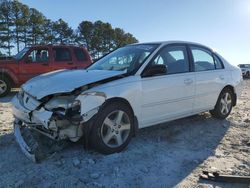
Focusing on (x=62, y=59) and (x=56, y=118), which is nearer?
(x=56, y=118)

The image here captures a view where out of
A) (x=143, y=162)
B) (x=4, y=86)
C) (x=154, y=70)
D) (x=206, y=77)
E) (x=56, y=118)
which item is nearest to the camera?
(x=56, y=118)

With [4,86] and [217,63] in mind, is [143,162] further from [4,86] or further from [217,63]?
[4,86]

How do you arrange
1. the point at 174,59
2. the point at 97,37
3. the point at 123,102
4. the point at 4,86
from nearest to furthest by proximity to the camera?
the point at 123,102 < the point at 174,59 < the point at 4,86 < the point at 97,37

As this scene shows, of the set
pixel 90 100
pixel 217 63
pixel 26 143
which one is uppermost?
pixel 217 63

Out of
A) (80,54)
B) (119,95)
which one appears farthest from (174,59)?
(80,54)

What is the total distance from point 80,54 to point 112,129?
850cm

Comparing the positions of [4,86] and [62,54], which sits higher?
[62,54]

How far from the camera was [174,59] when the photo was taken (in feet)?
19.9

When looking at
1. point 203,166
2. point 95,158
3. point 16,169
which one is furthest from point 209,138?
point 16,169

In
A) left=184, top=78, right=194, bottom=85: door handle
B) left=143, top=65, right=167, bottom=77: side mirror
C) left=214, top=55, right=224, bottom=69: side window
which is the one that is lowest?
left=184, top=78, right=194, bottom=85: door handle

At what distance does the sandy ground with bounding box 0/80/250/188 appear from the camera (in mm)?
4070

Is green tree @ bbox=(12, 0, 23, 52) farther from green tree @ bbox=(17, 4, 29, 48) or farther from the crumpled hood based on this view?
the crumpled hood

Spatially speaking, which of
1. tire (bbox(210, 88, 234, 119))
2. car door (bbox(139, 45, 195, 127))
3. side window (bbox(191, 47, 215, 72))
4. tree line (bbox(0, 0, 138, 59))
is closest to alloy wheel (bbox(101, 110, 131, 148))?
car door (bbox(139, 45, 195, 127))

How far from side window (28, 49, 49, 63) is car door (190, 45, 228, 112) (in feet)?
23.0
